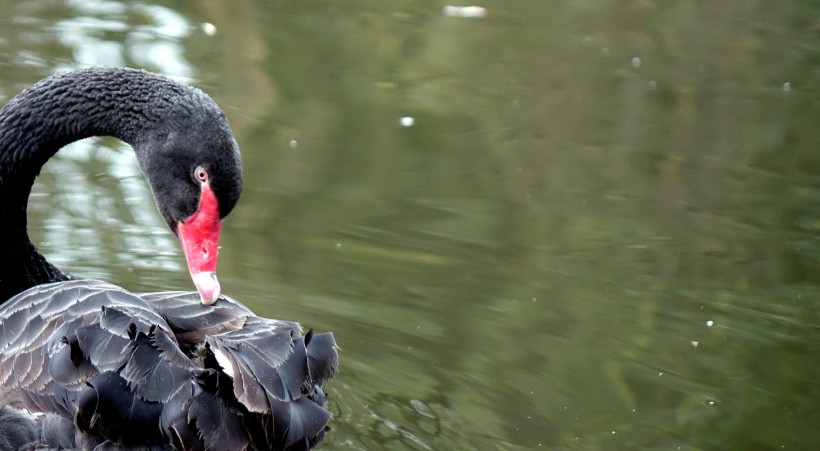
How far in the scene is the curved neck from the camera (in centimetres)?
407

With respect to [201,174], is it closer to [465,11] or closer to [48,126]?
[48,126]

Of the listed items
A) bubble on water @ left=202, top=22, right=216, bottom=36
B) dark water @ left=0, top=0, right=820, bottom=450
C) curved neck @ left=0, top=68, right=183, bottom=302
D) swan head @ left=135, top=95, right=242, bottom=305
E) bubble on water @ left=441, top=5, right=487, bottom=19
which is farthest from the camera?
bubble on water @ left=441, top=5, right=487, bottom=19

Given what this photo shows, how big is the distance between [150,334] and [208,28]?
501 cm

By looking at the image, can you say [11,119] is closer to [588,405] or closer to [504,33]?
[588,405]

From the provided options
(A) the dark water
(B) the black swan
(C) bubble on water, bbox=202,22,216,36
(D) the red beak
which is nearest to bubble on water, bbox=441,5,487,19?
(A) the dark water

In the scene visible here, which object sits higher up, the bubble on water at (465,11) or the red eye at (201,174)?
the red eye at (201,174)

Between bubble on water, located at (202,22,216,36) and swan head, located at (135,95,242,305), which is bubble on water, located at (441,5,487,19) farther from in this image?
swan head, located at (135,95,242,305)

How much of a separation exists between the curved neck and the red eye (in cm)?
31

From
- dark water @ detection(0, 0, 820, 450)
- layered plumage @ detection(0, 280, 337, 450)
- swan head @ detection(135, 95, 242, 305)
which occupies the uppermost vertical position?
swan head @ detection(135, 95, 242, 305)

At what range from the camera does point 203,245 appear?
3850mm

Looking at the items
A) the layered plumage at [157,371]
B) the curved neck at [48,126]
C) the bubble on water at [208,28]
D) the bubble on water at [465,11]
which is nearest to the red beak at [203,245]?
the layered plumage at [157,371]

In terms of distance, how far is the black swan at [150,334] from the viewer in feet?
10.5

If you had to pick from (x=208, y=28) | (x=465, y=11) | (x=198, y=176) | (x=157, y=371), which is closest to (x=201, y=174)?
(x=198, y=176)

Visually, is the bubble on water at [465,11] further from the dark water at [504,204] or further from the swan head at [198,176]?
the swan head at [198,176]
